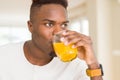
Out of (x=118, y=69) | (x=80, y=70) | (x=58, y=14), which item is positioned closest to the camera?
(x=58, y=14)

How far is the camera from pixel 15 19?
5.66 metres

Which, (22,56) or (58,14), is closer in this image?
(58,14)

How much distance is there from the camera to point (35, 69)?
132 centimetres

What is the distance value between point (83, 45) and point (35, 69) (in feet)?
0.94

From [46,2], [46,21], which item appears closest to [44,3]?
[46,2]

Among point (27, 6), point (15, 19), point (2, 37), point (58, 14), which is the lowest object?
point (2, 37)

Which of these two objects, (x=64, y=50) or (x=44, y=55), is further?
(x=44, y=55)

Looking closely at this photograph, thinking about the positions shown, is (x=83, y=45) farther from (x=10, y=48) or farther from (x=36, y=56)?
(x=10, y=48)

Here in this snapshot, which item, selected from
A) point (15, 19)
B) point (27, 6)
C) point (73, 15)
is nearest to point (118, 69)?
point (73, 15)

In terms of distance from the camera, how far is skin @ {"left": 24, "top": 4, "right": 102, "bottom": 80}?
3.84ft

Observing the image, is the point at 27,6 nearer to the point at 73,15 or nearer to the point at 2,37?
the point at 73,15

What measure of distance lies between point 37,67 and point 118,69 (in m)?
1.94

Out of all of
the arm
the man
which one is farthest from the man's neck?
the arm

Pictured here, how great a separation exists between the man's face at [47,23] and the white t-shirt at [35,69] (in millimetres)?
105
